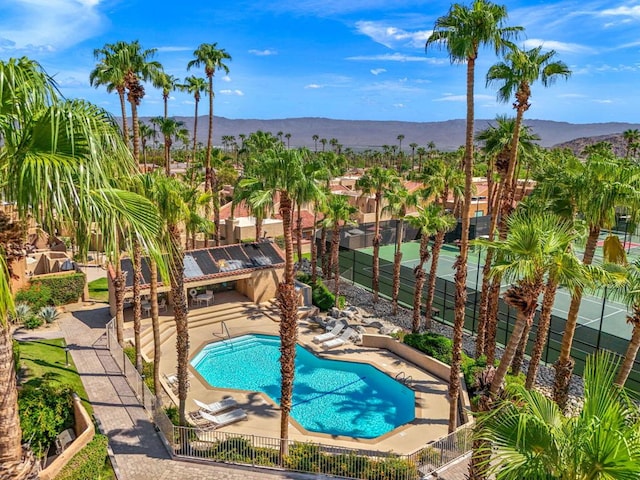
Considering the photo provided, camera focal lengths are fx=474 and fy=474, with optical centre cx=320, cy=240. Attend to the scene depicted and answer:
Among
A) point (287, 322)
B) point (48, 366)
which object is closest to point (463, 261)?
point (287, 322)

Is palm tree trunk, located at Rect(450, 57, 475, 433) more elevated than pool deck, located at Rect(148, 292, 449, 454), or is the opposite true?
palm tree trunk, located at Rect(450, 57, 475, 433)

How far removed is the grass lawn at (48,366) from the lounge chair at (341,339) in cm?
1102

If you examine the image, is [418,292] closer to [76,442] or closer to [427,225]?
[427,225]

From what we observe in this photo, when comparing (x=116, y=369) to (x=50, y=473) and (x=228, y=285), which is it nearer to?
(x=50, y=473)

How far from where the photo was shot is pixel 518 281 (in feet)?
33.9

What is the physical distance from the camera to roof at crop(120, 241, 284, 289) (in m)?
25.8

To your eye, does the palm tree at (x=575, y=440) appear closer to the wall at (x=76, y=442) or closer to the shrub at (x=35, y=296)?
the wall at (x=76, y=442)

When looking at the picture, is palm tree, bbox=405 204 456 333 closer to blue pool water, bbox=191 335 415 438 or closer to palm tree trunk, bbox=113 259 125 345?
blue pool water, bbox=191 335 415 438

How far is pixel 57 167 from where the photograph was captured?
483cm

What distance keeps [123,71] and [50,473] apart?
15.6 metres

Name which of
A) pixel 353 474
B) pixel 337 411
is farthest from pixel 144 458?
pixel 337 411

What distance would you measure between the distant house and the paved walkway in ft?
12.8

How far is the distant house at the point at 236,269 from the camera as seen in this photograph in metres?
26.1

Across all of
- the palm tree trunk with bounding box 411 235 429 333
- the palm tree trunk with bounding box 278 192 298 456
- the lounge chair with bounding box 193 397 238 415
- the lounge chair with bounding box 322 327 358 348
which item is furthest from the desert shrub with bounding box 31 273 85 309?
the palm tree trunk with bounding box 411 235 429 333
